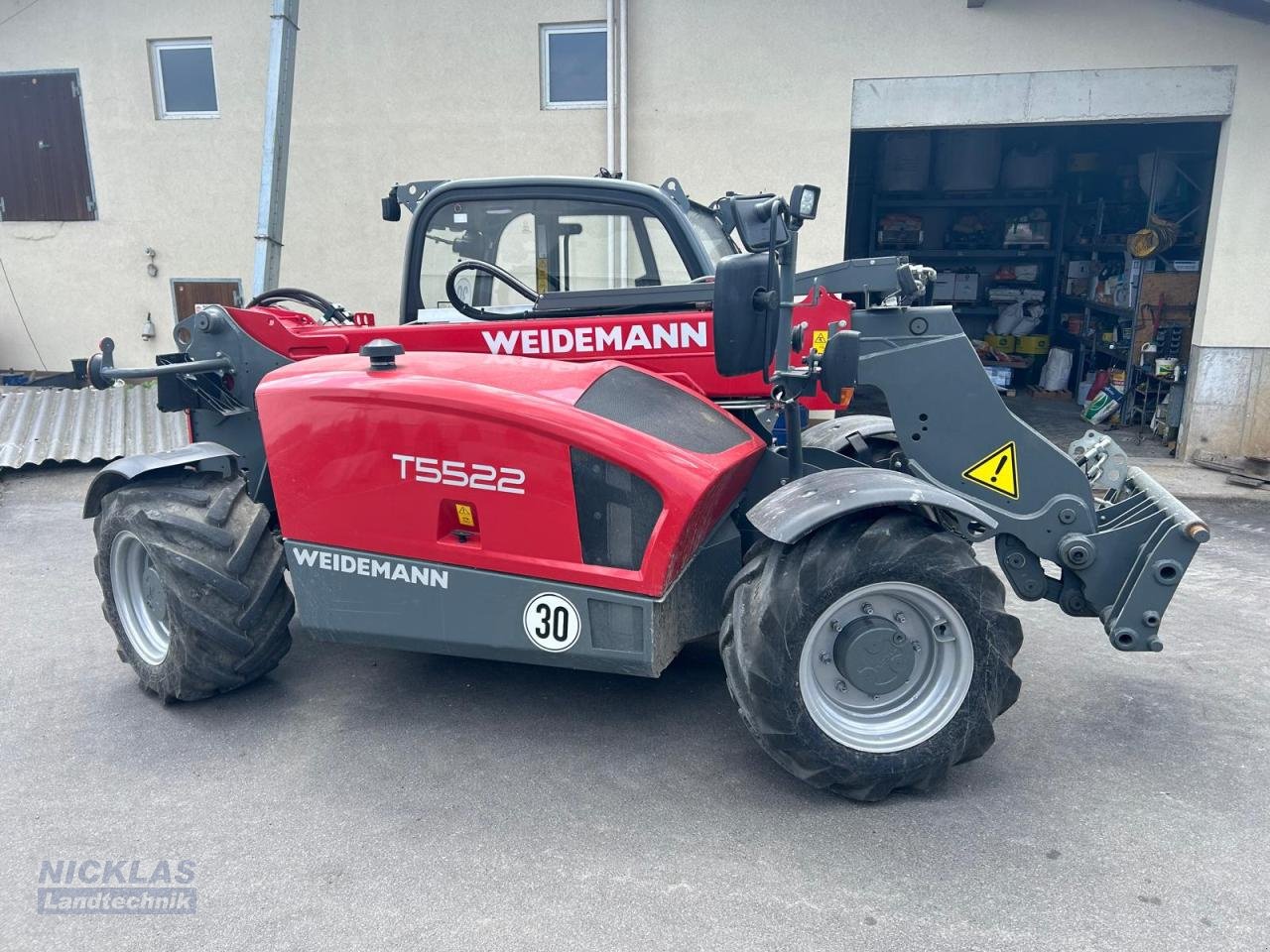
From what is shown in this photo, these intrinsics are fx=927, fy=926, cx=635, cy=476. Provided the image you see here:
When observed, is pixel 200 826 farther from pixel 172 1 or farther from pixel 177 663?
pixel 172 1

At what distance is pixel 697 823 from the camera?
120 inches

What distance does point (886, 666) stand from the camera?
3.13 metres

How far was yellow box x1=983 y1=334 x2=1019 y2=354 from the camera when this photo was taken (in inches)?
505

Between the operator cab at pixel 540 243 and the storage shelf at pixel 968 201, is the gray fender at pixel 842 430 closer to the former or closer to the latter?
the operator cab at pixel 540 243

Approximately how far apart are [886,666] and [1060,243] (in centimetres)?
1125

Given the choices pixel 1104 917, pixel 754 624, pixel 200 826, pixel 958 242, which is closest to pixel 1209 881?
pixel 1104 917

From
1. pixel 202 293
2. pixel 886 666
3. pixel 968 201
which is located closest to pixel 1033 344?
pixel 968 201

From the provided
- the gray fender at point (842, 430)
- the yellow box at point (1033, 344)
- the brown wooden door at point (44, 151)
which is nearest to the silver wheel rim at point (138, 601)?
the gray fender at point (842, 430)

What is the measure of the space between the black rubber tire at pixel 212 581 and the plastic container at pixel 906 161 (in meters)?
10.7

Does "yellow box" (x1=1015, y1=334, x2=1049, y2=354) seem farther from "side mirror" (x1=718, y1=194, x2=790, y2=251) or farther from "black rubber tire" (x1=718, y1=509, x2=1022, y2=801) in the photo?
"side mirror" (x1=718, y1=194, x2=790, y2=251)

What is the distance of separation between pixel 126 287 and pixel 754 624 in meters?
9.00

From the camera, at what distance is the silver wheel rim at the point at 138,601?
13.1 ft

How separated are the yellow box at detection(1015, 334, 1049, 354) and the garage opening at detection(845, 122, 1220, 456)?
0.8 inches

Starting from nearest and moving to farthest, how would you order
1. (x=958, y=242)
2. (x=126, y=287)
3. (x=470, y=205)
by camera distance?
(x=470, y=205) → (x=126, y=287) → (x=958, y=242)
